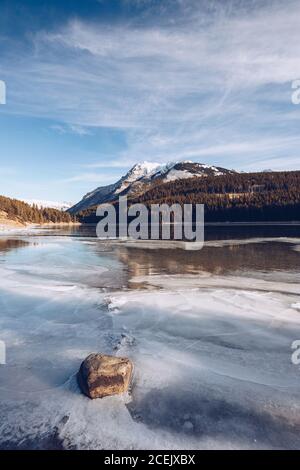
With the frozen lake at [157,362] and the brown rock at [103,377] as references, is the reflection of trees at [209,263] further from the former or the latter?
the brown rock at [103,377]

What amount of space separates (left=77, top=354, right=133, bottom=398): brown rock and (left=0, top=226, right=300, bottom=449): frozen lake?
8.9 inches

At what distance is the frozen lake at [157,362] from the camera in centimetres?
606

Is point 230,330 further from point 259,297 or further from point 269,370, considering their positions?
point 259,297

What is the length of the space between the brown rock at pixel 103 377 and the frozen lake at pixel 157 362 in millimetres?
226

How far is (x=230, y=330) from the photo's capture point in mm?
10984

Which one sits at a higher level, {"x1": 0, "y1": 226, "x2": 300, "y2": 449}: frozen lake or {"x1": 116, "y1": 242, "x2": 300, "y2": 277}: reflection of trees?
{"x1": 116, "y1": 242, "x2": 300, "y2": 277}: reflection of trees

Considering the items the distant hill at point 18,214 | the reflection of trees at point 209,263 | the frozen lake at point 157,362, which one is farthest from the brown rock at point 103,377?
the distant hill at point 18,214

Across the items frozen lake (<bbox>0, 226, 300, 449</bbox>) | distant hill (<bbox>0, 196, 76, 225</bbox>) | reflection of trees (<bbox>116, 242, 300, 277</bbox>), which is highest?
distant hill (<bbox>0, 196, 76, 225</bbox>)

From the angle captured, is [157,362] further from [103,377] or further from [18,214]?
[18,214]

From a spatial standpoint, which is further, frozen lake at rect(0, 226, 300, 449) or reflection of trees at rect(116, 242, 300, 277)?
reflection of trees at rect(116, 242, 300, 277)

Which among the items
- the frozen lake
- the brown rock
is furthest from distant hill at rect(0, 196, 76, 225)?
the brown rock

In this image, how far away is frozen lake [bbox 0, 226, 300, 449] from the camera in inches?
239

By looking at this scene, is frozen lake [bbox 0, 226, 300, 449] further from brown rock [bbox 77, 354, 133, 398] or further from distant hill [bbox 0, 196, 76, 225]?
distant hill [bbox 0, 196, 76, 225]
